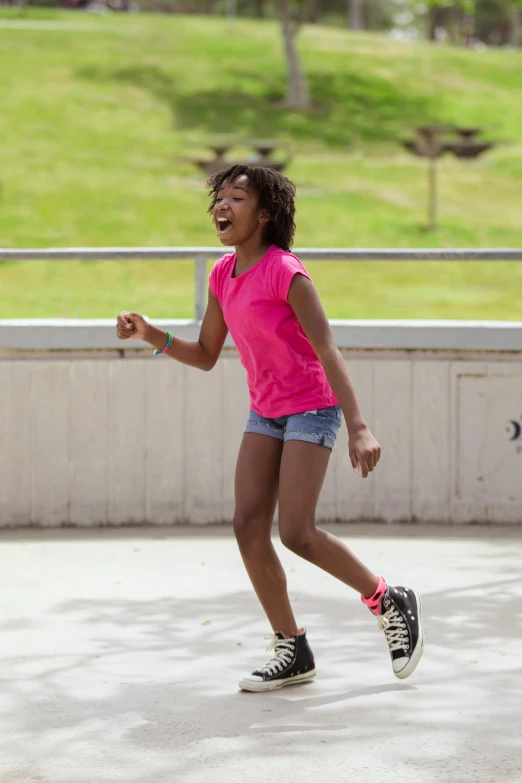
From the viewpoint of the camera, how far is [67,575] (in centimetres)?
701

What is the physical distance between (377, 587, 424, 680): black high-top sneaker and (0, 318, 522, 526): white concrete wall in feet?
10.2

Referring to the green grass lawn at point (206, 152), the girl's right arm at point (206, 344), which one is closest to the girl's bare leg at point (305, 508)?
the girl's right arm at point (206, 344)

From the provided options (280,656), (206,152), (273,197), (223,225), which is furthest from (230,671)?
(206,152)

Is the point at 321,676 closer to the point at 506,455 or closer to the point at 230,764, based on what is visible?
the point at 230,764

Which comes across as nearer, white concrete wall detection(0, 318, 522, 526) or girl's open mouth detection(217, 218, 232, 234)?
girl's open mouth detection(217, 218, 232, 234)

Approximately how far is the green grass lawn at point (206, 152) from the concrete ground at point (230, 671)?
2.68 m

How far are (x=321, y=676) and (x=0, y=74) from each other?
115 ft

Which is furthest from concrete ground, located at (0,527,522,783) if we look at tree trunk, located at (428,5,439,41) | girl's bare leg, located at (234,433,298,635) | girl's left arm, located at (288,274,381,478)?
tree trunk, located at (428,5,439,41)

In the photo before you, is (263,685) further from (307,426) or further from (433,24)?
(433,24)

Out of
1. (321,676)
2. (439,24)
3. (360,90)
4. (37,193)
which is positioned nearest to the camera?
(321,676)

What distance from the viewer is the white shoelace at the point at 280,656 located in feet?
16.3

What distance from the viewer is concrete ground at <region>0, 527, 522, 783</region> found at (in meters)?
4.20

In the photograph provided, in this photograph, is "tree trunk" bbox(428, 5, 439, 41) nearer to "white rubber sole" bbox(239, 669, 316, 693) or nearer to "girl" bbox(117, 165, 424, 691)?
"girl" bbox(117, 165, 424, 691)

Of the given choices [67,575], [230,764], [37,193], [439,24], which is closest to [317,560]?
[230,764]
